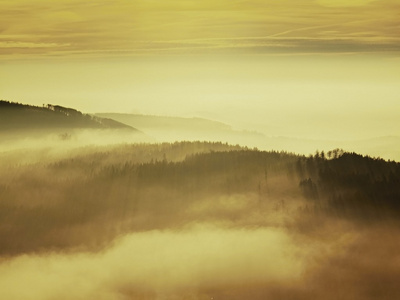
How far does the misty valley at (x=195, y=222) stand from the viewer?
1494 centimetres

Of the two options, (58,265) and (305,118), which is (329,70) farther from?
(58,265)

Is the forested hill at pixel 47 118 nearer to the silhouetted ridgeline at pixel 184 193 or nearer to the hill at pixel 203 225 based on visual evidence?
the hill at pixel 203 225

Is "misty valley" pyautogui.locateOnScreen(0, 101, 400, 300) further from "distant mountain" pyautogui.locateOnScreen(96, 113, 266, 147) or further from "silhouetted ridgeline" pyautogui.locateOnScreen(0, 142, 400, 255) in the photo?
"distant mountain" pyautogui.locateOnScreen(96, 113, 266, 147)

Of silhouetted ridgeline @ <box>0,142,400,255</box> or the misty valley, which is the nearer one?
the misty valley

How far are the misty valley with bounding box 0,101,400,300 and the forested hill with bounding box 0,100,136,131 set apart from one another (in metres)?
0.19

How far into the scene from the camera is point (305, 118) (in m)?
18.2

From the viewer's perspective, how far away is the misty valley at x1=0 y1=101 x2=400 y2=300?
1494 cm

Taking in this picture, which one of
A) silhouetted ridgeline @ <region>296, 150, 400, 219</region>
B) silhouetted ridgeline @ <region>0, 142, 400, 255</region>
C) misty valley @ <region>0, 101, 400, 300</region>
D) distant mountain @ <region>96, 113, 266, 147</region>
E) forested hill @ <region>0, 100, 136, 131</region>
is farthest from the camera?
forested hill @ <region>0, 100, 136, 131</region>

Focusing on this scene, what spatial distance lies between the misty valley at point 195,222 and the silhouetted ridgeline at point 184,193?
0.14 feet

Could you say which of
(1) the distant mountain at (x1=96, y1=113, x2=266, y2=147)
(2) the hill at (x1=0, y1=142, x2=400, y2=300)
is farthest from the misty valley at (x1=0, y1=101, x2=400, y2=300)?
(1) the distant mountain at (x1=96, y1=113, x2=266, y2=147)

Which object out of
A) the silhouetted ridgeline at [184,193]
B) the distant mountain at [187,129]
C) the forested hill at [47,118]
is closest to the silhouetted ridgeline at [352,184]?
the silhouetted ridgeline at [184,193]

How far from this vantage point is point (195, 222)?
16328 millimetres

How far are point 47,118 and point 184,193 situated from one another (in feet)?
29.2

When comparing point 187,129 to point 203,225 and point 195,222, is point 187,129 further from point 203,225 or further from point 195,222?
point 203,225
